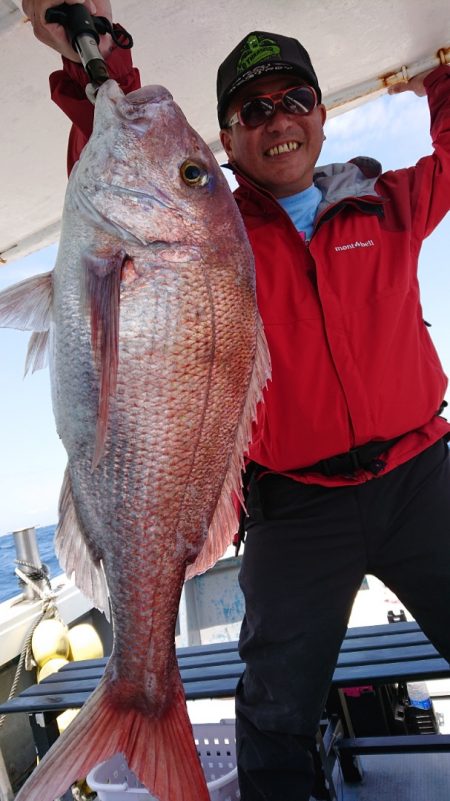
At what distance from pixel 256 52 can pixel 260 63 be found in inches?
3.5

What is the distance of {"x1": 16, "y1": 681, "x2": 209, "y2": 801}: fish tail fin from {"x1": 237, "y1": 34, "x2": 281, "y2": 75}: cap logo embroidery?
2380 mm

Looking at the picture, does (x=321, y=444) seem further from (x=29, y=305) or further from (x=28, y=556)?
(x=28, y=556)

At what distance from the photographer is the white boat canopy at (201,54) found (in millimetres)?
2801

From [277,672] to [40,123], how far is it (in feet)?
10.8

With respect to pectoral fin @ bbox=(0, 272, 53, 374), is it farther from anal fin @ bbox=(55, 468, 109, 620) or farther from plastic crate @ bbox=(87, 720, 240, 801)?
plastic crate @ bbox=(87, 720, 240, 801)

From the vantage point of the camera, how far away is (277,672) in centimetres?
204

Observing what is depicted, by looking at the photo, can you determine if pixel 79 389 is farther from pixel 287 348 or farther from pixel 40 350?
pixel 287 348

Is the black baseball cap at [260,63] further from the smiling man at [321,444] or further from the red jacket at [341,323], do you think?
the red jacket at [341,323]

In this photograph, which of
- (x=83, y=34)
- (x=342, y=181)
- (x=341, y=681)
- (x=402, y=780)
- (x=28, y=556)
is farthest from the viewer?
(x=28, y=556)

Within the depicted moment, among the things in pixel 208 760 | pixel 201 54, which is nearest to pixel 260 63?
pixel 201 54

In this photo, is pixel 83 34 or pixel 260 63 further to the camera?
pixel 260 63

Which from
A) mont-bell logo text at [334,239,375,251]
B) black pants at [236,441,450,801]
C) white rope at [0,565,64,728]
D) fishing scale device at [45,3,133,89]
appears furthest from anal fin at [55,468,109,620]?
white rope at [0,565,64,728]

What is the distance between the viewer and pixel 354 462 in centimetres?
212

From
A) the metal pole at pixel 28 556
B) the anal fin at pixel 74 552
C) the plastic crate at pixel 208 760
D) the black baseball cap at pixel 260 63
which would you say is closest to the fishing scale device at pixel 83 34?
the black baseball cap at pixel 260 63
